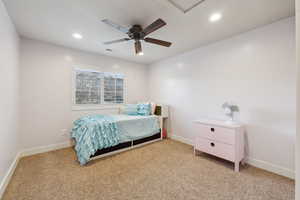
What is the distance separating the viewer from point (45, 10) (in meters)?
1.88

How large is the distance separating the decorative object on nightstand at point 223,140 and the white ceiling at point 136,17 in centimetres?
173

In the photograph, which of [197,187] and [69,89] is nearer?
[197,187]

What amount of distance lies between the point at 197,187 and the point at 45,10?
331 cm

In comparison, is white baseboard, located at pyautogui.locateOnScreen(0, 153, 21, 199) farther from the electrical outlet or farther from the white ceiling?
the white ceiling

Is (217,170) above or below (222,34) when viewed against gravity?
below

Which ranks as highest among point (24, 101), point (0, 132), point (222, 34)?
point (222, 34)

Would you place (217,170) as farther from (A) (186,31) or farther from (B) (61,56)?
(B) (61,56)

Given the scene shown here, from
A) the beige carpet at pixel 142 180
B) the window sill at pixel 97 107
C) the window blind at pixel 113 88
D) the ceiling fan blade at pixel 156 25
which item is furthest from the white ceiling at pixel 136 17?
the beige carpet at pixel 142 180

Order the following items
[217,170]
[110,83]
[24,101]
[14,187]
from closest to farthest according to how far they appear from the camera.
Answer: [14,187] < [217,170] < [24,101] < [110,83]

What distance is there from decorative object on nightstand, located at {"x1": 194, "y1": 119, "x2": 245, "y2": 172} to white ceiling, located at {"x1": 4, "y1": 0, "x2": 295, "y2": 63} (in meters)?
1.73

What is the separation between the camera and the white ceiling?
1745 mm

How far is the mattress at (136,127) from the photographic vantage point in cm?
288

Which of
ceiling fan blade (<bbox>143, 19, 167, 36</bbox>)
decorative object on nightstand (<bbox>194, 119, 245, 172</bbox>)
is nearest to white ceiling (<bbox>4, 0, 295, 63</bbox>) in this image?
ceiling fan blade (<bbox>143, 19, 167, 36</bbox>)

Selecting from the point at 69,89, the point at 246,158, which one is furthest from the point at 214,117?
the point at 69,89
